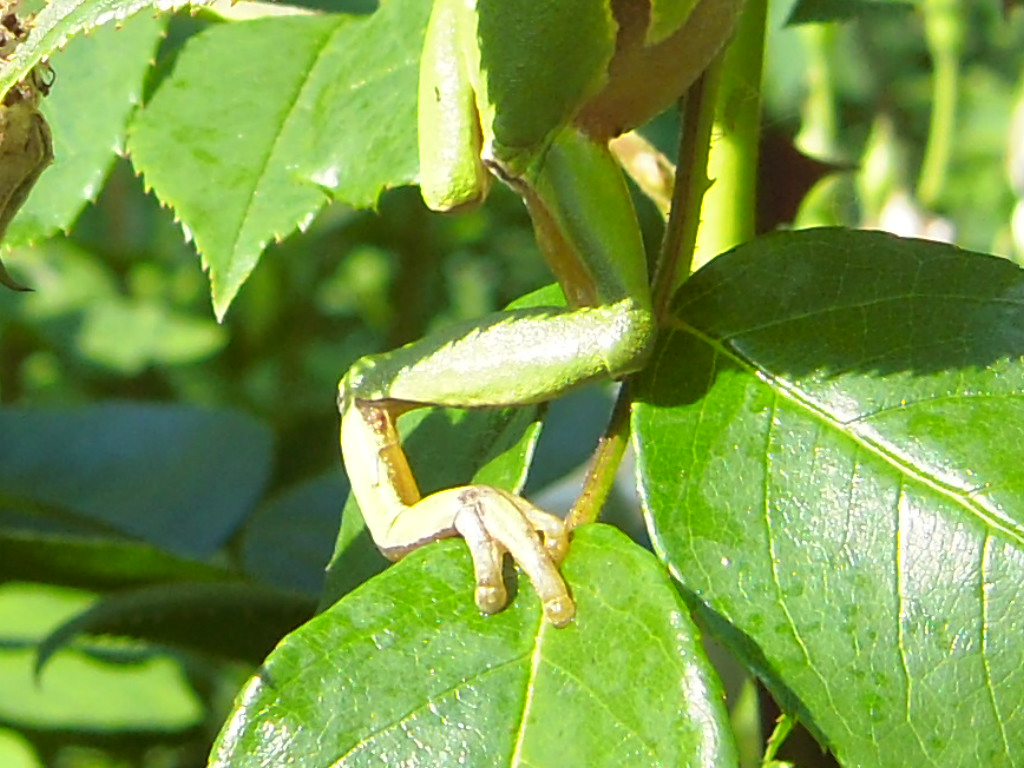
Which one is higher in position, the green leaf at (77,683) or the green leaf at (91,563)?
the green leaf at (91,563)

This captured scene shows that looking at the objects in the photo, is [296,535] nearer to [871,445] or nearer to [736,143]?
[736,143]

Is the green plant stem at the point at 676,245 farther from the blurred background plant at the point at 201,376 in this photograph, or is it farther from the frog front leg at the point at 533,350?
the blurred background plant at the point at 201,376

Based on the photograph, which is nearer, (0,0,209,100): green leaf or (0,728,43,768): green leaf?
(0,0,209,100): green leaf

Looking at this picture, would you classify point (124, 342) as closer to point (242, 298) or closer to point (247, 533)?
point (242, 298)

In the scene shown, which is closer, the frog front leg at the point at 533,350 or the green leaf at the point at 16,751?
the frog front leg at the point at 533,350

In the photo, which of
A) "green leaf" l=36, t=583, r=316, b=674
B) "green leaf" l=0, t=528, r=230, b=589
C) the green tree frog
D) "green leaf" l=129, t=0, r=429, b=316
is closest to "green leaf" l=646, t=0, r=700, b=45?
the green tree frog

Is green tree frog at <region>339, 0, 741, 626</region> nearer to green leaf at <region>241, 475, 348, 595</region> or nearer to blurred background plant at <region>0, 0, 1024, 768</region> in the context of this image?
blurred background plant at <region>0, 0, 1024, 768</region>

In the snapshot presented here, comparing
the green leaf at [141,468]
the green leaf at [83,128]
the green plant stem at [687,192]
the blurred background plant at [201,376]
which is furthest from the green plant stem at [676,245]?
the green leaf at [141,468]
